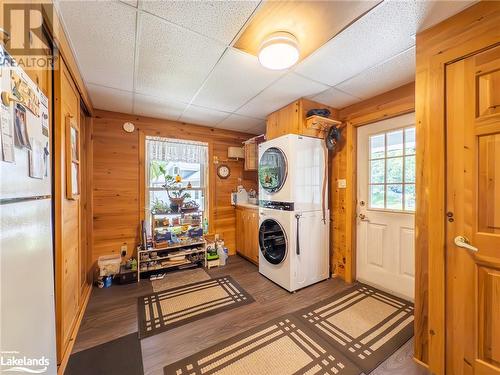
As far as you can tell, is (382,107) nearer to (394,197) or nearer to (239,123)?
(394,197)

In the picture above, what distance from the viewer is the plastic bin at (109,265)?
2576 mm

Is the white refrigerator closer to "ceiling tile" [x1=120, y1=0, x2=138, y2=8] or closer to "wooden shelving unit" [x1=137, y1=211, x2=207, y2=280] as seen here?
"ceiling tile" [x1=120, y1=0, x2=138, y2=8]

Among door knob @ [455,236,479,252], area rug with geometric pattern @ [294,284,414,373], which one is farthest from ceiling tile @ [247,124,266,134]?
door knob @ [455,236,479,252]

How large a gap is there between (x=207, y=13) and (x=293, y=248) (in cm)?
224

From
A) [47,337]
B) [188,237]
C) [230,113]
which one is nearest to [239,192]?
[188,237]

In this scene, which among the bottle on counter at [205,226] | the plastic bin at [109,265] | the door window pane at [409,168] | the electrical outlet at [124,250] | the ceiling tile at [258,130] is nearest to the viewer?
the door window pane at [409,168]

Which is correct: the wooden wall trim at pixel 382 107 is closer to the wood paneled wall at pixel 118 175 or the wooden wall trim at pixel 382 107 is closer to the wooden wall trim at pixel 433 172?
the wooden wall trim at pixel 433 172

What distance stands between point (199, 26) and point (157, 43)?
0.38 m

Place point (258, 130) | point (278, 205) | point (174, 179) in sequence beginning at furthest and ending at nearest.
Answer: point (258, 130)
point (174, 179)
point (278, 205)

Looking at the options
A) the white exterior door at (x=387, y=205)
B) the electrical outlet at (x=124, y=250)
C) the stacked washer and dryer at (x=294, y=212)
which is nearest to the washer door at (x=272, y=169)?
the stacked washer and dryer at (x=294, y=212)

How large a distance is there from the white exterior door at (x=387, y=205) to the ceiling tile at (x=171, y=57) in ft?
6.68

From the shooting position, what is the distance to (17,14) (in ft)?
3.15

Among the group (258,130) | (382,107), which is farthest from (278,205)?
(258,130)

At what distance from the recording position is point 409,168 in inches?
85.7
